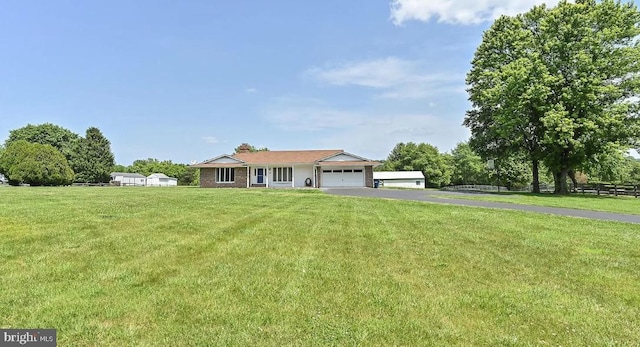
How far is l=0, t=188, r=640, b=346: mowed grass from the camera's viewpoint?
11.2 ft

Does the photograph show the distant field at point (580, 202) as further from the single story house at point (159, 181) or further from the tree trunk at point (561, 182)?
the single story house at point (159, 181)

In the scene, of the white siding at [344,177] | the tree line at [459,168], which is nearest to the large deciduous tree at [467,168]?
the tree line at [459,168]

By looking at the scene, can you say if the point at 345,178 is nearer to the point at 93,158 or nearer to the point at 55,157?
the point at 55,157

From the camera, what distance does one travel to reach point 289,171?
118ft

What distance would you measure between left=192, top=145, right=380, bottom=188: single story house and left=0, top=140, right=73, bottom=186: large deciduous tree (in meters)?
17.5

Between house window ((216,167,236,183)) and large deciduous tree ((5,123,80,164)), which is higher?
large deciduous tree ((5,123,80,164))

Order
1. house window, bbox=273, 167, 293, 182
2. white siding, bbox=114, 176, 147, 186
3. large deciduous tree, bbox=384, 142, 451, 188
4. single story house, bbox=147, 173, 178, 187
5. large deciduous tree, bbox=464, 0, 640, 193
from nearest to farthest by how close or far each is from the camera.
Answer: large deciduous tree, bbox=464, 0, 640, 193 < house window, bbox=273, 167, 293, 182 < large deciduous tree, bbox=384, 142, 451, 188 < white siding, bbox=114, 176, 147, 186 < single story house, bbox=147, 173, 178, 187

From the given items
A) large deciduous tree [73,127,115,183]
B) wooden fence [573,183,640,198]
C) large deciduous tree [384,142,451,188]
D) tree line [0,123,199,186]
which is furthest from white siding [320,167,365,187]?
large deciduous tree [73,127,115,183]

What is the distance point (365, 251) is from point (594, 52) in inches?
1152

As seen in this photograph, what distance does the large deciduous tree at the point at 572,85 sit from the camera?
25062 mm

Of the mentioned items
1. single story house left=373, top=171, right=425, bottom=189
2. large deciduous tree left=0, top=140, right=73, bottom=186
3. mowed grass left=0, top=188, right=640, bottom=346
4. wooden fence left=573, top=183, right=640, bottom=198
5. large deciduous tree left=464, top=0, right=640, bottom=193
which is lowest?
mowed grass left=0, top=188, right=640, bottom=346

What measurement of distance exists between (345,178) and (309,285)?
30247 millimetres

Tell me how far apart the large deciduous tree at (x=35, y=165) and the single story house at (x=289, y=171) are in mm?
17540

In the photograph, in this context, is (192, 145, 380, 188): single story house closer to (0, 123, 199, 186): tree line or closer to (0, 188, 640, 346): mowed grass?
(0, 123, 199, 186): tree line
